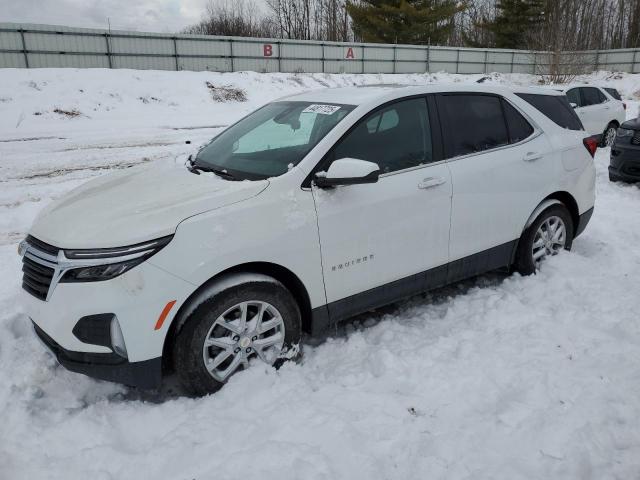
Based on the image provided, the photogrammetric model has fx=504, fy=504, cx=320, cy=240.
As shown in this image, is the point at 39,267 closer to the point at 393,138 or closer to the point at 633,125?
the point at 393,138

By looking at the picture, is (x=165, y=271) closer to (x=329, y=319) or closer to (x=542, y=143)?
(x=329, y=319)

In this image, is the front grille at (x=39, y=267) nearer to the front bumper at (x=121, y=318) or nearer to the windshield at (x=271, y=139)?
the front bumper at (x=121, y=318)

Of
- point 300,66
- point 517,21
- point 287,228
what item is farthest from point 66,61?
point 517,21

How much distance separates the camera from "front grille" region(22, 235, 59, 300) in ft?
8.81

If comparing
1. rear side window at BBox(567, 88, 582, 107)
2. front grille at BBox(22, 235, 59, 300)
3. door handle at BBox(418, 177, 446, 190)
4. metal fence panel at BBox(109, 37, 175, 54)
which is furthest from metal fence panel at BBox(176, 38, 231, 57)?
front grille at BBox(22, 235, 59, 300)

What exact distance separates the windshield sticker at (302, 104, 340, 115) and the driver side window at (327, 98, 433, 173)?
0.86 feet

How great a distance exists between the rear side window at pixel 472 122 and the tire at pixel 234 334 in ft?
5.94

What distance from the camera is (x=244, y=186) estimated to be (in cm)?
303

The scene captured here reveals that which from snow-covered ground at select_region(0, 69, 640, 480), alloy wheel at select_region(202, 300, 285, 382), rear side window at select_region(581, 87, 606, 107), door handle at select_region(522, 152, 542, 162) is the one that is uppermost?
rear side window at select_region(581, 87, 606, 107)

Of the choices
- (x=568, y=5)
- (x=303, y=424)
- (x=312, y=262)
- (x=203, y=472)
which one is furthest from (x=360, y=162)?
(x=568, y=5)

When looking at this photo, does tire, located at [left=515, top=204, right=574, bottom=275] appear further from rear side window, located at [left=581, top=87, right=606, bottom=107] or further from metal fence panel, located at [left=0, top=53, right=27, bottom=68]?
metal fence panel, located at [left=0, top=53, right=27, bottom=68]

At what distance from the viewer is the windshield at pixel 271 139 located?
3309 millimetres

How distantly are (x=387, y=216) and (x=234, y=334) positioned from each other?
49.8 inches

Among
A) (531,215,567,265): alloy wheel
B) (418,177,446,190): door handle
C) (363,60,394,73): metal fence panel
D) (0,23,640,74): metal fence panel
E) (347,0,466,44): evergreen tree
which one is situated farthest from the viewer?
(347,0,466,44): evergreen tree
